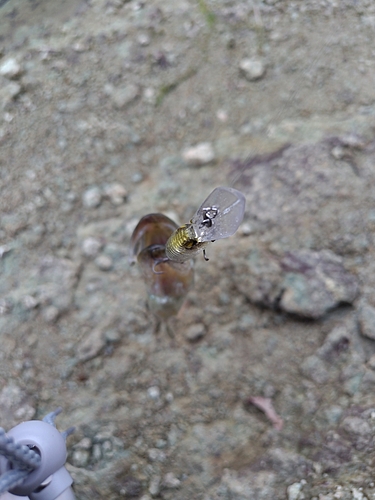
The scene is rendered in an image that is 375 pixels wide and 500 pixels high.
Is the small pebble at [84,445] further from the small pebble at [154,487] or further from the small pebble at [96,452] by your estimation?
the small pebble at [154,487]

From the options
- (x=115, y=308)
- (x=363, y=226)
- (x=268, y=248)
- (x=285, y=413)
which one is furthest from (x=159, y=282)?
(x=363, y=226)

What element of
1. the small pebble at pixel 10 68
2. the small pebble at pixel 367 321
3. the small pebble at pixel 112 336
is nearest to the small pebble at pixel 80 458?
the small pebble at pixel 112 336

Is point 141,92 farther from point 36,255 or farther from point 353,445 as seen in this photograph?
point 353,445

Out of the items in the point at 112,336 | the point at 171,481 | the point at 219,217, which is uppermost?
the point at 219,217

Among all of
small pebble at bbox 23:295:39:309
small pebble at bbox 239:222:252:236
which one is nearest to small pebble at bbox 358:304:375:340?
small pebble at bbox 239:222:252:236

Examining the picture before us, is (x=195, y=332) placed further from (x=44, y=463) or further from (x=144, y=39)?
(x=144, y=39)

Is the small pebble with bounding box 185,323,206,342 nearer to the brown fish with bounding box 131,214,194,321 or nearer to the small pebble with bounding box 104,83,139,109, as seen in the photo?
the brown fish with bounding box 131,214,194,321

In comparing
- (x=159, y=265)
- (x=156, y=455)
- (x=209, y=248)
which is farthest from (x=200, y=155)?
(x=156, y=455)
